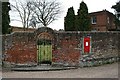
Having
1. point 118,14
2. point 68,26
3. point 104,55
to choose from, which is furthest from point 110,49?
point 68,26

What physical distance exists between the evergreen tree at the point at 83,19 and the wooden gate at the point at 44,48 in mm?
10598

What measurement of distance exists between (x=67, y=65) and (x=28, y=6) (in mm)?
32720

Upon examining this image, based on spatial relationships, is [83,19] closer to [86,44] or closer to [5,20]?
[5,20]

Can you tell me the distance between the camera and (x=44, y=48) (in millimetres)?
19344

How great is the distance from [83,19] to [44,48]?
1137 cm

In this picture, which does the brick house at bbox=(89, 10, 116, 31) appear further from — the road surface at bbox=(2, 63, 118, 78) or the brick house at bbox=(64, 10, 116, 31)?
the road surface at bbox=(2, 63, 118, 78)

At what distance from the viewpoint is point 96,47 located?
1950 cm

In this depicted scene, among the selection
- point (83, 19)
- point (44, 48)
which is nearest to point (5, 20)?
point (44, 48)

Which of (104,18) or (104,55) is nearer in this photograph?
(104,55)

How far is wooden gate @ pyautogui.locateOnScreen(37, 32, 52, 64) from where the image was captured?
62.2ft

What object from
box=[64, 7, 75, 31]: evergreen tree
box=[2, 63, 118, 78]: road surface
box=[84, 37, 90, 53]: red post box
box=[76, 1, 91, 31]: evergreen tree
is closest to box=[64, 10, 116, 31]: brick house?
box=[64, 7, 75, 31]: evergreen tree

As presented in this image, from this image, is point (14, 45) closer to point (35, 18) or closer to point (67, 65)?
point (67, 65)

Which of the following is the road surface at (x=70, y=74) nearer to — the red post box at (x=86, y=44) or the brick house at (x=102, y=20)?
the red post box at (x=86, y=44)

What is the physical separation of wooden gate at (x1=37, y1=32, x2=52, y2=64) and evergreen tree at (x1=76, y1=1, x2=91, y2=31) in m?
10.6
